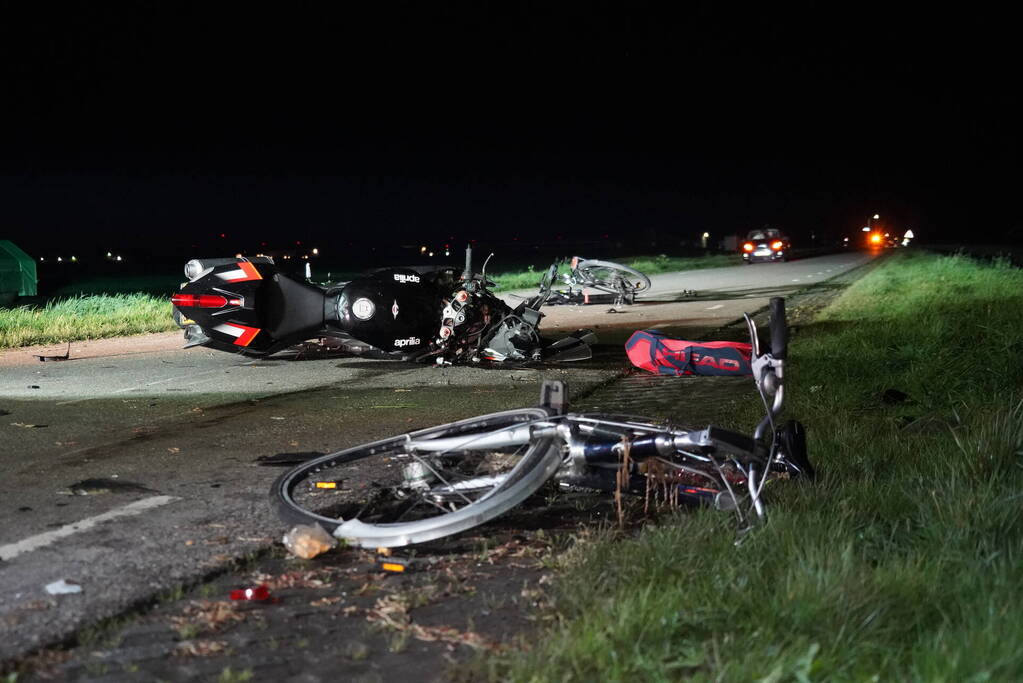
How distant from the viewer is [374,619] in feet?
13.0

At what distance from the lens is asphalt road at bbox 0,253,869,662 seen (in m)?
4.54

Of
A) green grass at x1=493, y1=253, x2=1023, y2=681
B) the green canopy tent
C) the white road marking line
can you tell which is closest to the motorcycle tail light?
the white road marking line

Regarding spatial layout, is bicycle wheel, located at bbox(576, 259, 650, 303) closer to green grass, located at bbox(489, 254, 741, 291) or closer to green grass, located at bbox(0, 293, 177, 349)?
green grass, located at bbox(489, 254, 741, 291)

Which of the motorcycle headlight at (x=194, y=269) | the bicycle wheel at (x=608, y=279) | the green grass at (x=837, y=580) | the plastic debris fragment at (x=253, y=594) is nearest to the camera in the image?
the green grass at (x=837, y=580)

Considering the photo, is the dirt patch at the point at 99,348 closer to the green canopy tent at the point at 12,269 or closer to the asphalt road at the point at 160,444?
the asphalt road at the point at 160,444

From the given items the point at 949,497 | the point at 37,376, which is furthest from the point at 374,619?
the point at 37,376

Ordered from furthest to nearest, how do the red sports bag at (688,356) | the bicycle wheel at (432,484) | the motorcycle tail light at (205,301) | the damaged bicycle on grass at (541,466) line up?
the motorcycle tail light at (205,301)
the red sports bag at (688,356)
the damaged bicycle on grass at (541,466)
the bicycle wheel at (432,484)

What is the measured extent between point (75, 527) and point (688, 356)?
11.9 feet

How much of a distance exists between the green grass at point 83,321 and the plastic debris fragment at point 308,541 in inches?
505

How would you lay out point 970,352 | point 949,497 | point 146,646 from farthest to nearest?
point 970,352
point 949,497
point 146,646

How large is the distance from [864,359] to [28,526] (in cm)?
854

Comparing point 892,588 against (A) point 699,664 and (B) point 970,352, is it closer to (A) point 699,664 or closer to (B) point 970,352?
(A) point 699,664

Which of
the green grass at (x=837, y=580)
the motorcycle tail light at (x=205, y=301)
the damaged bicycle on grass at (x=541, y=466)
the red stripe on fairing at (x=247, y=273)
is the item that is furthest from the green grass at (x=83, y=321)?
the green grass at (x=837, y=580)

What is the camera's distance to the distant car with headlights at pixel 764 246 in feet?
153
